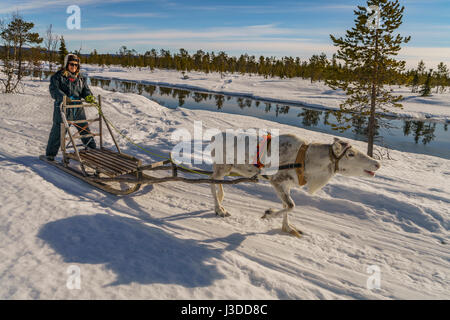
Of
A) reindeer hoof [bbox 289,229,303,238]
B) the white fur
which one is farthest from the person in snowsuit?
reindeer hoof [bbox 289,229,303,238]

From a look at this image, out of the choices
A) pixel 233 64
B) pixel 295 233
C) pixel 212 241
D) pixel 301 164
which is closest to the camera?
pixel 301 164

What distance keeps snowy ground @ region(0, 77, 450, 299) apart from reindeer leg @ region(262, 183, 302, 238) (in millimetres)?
155

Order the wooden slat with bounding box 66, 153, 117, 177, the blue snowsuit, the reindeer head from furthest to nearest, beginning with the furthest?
the blue snowsuit, the wooden slat with bounding box 66, 153, 117, 177, the reindeer head

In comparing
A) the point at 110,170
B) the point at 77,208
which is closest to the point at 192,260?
the point at 77,208

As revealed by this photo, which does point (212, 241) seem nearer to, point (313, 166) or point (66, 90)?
point (313, 166)

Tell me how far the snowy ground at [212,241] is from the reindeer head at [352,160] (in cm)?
113

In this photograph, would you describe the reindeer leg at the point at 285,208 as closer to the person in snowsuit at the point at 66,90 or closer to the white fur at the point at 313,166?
the white fur at the point at 313,166

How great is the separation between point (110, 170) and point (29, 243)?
1818mm

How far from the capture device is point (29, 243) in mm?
3473

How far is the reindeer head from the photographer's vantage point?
3693 millimetres

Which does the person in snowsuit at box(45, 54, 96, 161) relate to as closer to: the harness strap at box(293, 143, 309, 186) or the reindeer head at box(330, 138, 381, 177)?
the harness strap at box(293, 143, 309, 186)

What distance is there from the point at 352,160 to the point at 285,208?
1104 millimetres

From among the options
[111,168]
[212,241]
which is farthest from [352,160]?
[111,168]

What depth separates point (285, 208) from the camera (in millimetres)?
3967
